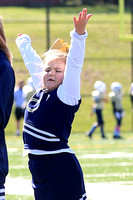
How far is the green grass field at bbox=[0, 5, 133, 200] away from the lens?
808 centimetres

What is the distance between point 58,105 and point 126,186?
318 centimetres

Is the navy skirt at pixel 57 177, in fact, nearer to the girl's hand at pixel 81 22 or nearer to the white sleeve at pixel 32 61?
the white sleeve at pixel 32 61

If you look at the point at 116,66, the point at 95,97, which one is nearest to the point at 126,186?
the point at 95,97

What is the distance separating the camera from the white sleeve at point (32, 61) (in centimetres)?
404

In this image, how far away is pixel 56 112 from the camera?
3.57 m

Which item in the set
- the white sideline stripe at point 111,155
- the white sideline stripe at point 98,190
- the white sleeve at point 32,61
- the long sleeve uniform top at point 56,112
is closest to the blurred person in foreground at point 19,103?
the white sideline stripe at point 111,155

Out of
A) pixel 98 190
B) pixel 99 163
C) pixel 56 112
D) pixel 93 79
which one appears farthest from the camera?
pixel 93 79

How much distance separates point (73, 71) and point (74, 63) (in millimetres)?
49

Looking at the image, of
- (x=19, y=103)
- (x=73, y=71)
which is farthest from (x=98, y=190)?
(x=19, y=103)

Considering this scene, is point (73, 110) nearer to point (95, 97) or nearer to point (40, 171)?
point (40, 171)

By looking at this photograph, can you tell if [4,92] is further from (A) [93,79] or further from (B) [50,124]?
(A) [93,79]

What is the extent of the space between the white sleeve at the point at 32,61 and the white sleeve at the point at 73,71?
0.48 meters

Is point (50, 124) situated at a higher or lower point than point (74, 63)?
lower

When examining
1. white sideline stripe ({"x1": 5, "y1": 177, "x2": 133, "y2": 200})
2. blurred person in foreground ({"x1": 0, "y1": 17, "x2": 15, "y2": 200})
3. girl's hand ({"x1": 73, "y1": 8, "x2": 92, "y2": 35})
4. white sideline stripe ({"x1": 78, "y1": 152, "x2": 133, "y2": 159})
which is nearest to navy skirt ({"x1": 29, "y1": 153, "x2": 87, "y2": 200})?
blurred person in foreground ({"x1": 0, "y1": 17, "x2": 15, "y2": 200})
